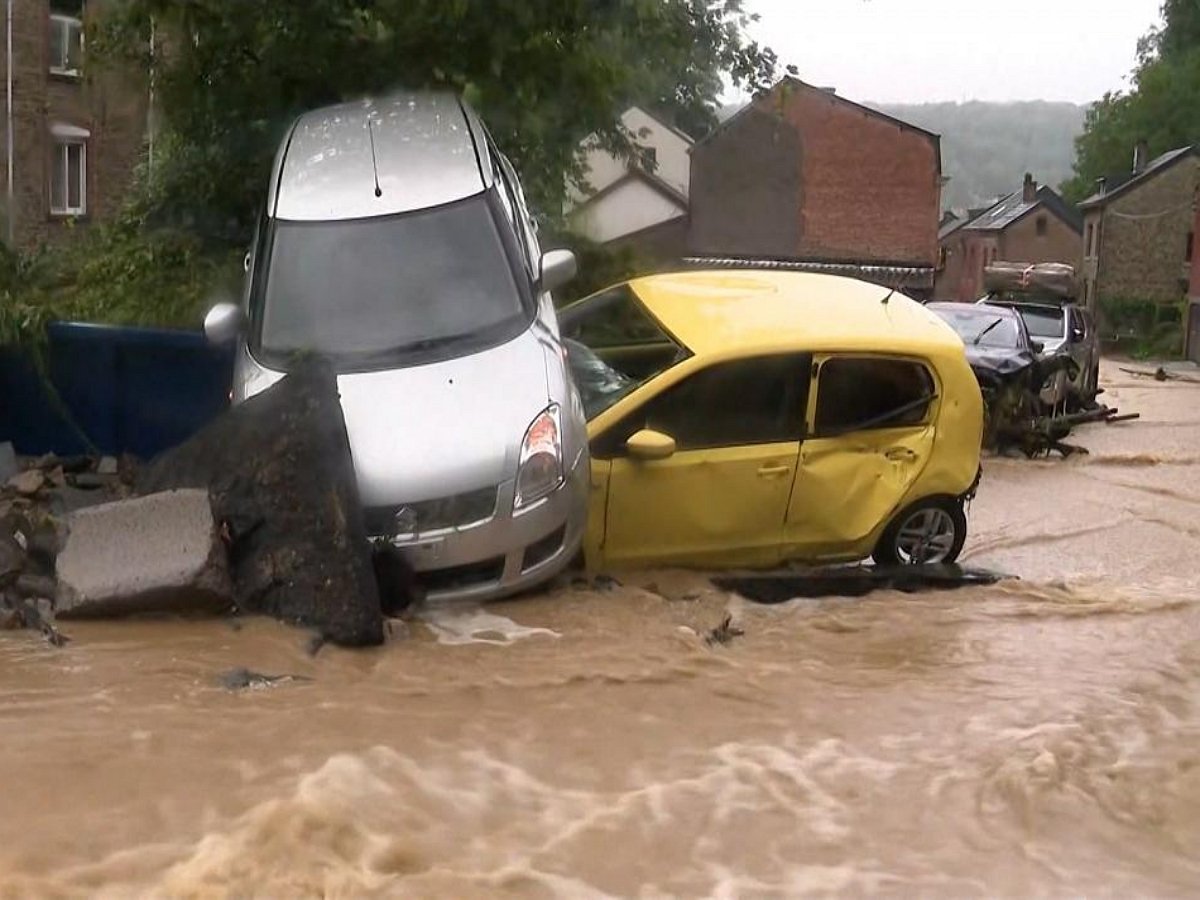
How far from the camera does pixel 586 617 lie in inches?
295

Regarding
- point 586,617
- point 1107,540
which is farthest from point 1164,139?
point 586,617

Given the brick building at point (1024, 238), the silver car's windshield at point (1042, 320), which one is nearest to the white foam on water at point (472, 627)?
the silver car's windshield at point (1042, 320)

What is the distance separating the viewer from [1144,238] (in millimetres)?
65875

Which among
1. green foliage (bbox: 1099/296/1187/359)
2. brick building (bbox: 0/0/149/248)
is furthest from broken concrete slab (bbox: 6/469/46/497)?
green foliage (bbox: 1099/296/1187/359)

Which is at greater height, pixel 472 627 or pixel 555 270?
pixel 555 270

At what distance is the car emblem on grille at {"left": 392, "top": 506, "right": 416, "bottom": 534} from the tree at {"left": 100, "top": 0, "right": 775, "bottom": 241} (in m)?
5.51

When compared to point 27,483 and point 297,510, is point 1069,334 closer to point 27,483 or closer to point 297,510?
point 27,483

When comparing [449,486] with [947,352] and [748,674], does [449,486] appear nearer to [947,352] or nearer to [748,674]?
[748,674]

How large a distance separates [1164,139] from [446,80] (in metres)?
73.8

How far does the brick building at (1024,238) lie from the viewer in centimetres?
7388

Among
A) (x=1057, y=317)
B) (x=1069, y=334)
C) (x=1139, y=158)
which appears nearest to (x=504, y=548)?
(x=1069, y=334)

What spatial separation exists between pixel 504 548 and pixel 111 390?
12.5 ft

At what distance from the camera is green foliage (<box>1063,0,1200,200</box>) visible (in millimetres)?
77312

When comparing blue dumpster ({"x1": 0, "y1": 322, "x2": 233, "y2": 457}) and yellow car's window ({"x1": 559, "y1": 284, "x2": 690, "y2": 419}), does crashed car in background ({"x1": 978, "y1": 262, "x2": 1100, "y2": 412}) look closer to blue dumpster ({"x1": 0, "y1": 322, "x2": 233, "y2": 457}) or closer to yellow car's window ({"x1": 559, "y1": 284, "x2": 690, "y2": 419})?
yellow car's window ({"x1": 559, "y1": 284, "x2": 690, "y2": 419})
